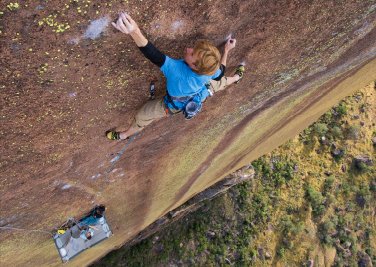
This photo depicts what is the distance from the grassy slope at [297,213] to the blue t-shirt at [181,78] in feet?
25.1

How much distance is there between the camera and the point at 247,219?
449 inches

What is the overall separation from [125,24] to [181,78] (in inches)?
26.7

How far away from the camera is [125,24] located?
9.77ft

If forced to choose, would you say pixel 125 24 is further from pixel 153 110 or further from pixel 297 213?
pixel 297 213

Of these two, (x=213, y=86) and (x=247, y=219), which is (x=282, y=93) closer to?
(x=213, y=86)

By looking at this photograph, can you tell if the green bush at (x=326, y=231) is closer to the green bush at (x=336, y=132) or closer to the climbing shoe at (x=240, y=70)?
the green bush at (x=336, y=132)

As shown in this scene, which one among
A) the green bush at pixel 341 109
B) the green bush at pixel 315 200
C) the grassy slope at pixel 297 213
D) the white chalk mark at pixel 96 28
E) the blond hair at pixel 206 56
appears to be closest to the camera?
the white chalk mark at pixel 96 28

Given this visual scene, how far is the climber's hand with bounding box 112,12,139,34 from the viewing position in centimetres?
296

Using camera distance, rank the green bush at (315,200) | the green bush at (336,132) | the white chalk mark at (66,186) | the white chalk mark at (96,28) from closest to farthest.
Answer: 1. the white chalk mark at (96,28)
2. the white chalk mark at (66,186)
3. the green bush at (315,200)
4. the green bush at (336,132)

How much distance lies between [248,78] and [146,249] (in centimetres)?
700

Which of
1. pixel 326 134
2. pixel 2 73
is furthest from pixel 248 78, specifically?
pixel 326 134

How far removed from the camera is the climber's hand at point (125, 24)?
2.96 metres

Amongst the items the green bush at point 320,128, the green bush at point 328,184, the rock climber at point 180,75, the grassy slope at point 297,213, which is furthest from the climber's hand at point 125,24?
the green bush at point 328,184

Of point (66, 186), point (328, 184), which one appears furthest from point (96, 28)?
point (328, 184)
